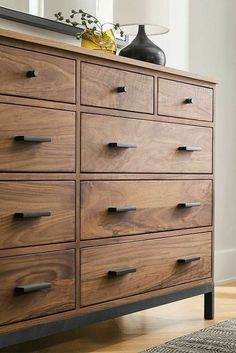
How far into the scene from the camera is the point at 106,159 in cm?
244

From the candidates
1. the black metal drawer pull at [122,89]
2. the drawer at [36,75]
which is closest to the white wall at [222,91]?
the black metal drawer pull at [122,89]

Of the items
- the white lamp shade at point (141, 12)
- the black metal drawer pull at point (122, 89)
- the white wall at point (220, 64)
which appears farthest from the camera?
the white wall at point (220, 64)

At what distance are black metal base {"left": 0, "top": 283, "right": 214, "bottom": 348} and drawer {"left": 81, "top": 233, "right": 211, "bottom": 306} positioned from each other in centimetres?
4

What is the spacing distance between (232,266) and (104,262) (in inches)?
73.1

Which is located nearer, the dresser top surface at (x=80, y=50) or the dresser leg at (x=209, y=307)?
the dresser top surface at (x=80, y=50)

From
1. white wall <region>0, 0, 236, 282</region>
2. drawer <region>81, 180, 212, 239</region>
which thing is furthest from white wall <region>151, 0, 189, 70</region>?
drawer <region>81, 180, 212, 239</region>

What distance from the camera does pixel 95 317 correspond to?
7.90 ft

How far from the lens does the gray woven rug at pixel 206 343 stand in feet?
6.62

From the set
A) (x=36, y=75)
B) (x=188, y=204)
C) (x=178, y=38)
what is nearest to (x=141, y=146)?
(x=188, y=204)

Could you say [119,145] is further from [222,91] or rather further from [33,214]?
[222,91]

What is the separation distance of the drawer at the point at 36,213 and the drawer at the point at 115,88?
0.31 metres

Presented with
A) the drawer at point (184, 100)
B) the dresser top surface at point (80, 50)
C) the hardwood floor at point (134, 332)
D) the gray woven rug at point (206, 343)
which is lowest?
the hardwood floor at point (134, 332)

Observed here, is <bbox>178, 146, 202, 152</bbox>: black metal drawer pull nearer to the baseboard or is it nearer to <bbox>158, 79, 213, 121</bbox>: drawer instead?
<bbox>158, 79, 213, 121</bbox>: drawer

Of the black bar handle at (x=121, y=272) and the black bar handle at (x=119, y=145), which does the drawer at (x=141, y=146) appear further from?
the black bar handle at (x=121, y=272)
